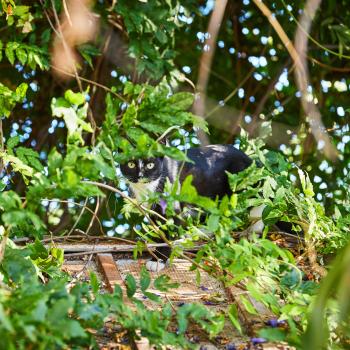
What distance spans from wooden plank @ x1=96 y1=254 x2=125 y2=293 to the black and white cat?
30 centimetres

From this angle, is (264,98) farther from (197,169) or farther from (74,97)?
(74,97)

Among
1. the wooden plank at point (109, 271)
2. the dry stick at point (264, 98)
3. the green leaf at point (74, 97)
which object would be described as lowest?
the wooden plank at point (109, 271)

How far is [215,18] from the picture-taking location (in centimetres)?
280

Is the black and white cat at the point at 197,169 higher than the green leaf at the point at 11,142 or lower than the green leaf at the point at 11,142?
lower

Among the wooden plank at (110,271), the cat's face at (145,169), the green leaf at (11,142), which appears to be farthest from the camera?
the cat's face at (145,169)

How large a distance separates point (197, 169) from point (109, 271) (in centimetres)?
76

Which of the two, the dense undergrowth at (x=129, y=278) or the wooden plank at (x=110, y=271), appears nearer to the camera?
the dense undergrowth at (x=129, y=278)

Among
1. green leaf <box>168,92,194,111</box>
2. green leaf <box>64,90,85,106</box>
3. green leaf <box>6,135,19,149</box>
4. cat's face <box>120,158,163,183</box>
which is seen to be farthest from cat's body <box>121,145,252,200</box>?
green leaf <box>64,90,85,106</box>

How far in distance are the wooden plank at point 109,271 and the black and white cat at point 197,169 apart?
299 millimetres

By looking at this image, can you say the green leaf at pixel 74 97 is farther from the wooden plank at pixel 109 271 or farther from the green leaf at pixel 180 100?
the wooden plank at pixel 109 271

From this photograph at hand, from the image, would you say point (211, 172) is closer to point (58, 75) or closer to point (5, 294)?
point (58, 75)

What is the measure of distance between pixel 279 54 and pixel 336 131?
56 cm

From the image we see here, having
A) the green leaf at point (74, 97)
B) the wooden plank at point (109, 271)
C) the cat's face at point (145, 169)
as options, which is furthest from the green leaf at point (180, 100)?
the cat's face at point (145, 169)

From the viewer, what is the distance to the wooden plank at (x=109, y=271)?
2.87m
